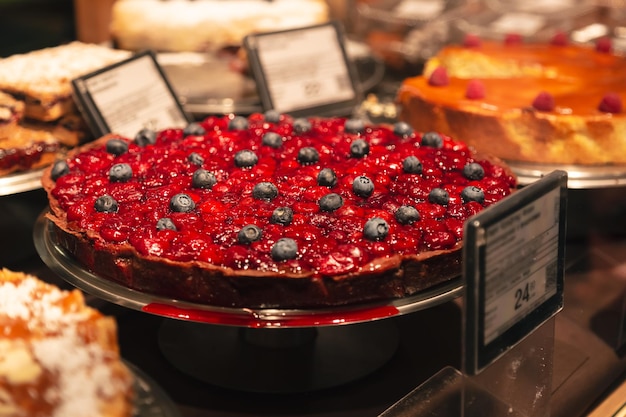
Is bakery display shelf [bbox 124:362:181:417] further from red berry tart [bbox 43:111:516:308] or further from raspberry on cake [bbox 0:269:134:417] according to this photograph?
red berry tart [bbox 43:111:516:308]

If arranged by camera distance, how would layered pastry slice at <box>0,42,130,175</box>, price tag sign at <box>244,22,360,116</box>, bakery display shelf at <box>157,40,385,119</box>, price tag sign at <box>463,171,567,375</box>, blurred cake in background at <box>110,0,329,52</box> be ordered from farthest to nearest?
1. blurred cake in background at <box>110,0,329,52</box>
2. bakery display shelf at <box>157,40,385,119</box>
3. price tag sign at <box>244,22,360,116</box>
4. layered pastry slice at <box>0,42,130,175</box>
5. price tag sign at <box>463,171,567,375</box>

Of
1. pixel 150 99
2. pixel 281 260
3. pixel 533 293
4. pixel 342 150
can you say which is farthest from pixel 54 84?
pixel 533 293

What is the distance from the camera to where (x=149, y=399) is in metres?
1.54

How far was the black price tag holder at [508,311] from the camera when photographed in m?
1.50

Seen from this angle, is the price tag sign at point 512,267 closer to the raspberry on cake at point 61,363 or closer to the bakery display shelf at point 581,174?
the raspberry on cake at point 61,363

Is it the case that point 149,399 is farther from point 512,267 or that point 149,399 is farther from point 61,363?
point 512,267

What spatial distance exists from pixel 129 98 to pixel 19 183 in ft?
1.61

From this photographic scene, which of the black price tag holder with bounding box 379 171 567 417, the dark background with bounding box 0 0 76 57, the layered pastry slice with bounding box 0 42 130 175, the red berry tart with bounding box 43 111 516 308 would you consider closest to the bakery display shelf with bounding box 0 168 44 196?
the layered pastry slice with bounding box 0 42 130 175

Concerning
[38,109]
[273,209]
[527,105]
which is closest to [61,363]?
[273,209]

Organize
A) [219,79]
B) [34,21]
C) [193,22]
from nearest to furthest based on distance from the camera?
[219,79], [193,22], [34,21]

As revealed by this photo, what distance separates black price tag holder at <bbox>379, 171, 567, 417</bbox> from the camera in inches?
59.1

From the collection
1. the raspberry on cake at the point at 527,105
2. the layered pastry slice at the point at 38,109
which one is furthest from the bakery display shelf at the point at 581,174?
the layered pastry slice at the point at 38,109

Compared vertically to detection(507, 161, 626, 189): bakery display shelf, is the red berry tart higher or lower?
higher

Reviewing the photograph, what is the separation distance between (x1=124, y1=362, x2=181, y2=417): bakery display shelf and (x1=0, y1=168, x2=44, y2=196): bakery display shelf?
48.0 inches
